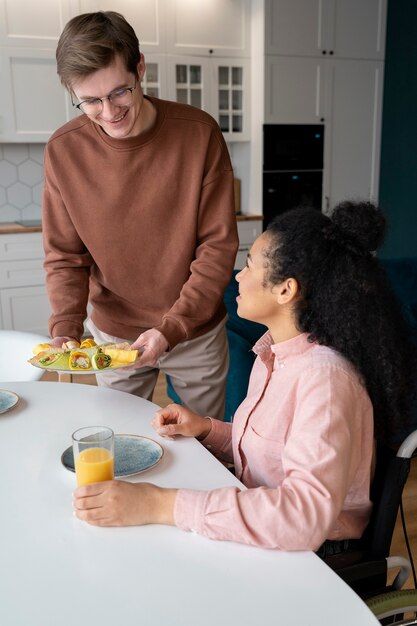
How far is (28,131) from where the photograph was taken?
4012mm

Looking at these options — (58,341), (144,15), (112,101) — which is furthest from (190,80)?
(58,341)

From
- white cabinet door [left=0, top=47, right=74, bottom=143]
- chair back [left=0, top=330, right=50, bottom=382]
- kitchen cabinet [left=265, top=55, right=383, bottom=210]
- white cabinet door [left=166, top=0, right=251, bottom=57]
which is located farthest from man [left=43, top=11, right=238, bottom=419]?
kitchen cabinet [left=265, top=55, right=383, bottom=210]

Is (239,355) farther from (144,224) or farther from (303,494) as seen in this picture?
(303,494)

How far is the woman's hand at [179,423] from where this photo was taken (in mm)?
1179

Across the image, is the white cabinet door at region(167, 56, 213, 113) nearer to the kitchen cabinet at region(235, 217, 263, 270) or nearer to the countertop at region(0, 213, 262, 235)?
the kitchen cabinet at region(235, 217, 263, 270)

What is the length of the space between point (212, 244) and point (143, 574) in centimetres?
106

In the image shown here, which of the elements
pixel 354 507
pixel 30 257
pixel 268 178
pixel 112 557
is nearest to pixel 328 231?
pixel 354 507

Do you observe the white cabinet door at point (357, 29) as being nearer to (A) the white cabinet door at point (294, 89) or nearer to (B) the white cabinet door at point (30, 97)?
(A) the white cabinet door at point (294, 89)

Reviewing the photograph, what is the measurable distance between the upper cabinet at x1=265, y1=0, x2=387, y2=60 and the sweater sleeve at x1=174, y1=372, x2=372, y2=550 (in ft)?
12.7

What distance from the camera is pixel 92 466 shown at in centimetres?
94

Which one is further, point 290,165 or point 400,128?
point 400,128

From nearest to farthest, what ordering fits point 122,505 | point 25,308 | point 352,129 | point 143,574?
1. point 143,574
2. point 122,505
3. point 25,308
4. point 352,129

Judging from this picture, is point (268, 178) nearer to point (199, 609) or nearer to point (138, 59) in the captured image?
point (138, 59)

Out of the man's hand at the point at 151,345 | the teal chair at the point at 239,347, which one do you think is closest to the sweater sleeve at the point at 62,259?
the man's hand at the point at 151,345
